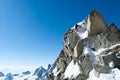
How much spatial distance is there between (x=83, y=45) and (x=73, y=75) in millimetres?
9509

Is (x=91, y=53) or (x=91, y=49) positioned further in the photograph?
(x=91, y=49)

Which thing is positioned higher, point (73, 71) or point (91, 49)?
point (91, 49)

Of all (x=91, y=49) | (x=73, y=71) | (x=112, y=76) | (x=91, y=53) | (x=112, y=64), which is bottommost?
(x=112, y=76)

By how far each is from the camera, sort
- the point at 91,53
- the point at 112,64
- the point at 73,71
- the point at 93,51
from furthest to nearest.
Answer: the point at 93,51 → the point at 73,71 → the point at 91,53 → the point at 112,64

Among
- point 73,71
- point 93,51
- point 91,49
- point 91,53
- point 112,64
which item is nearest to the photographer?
point 112,64

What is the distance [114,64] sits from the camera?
4178 cm

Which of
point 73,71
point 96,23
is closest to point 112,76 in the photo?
point 73,71

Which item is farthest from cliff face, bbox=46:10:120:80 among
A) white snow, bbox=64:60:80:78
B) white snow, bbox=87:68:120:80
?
white snow, bbox=87:68:120:80

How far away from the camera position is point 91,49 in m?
49.9

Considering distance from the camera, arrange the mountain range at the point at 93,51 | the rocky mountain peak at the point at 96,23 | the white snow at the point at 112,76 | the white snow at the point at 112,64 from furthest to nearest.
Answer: the rocky mountain peak at the point at 96,23
the white snow at the point at 112,64
the mountain range at the point at 93,51
the white snow at the point at 112,76

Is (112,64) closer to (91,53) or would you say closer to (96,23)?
(91,53)

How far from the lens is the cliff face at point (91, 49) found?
141ft

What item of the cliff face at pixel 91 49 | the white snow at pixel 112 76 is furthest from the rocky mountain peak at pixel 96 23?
the white snow at pixel 112 76

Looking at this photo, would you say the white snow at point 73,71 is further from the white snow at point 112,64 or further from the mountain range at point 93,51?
the white snow at point 112,64
